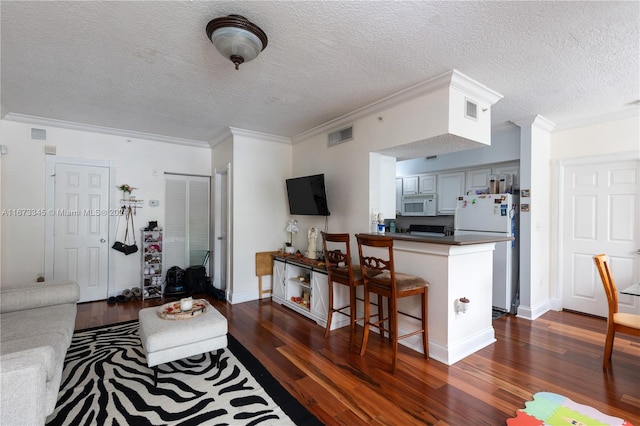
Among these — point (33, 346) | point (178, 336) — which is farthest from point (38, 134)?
point (178, 336)

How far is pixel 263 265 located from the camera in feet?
15.3

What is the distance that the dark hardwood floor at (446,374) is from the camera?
201 cm

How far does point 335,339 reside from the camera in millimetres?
3139

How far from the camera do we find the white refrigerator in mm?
3965

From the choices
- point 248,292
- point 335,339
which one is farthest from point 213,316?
point 248,292

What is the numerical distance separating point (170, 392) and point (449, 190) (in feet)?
16.1

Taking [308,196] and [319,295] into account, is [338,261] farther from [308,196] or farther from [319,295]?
[308,196]

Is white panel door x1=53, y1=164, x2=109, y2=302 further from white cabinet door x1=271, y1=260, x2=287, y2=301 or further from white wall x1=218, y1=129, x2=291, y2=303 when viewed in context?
white cabinet door x1=271, y1=260, x2=287, y2=301

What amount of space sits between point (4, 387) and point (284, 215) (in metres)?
3.80

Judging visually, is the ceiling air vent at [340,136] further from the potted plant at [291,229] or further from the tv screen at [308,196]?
the potted plant at [291,229]

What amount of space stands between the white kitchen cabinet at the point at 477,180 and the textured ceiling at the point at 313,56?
1.20 meters

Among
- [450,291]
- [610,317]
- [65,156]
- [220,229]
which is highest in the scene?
[65,156]

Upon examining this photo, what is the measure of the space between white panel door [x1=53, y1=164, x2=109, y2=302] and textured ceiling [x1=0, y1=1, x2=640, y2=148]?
3.19 ft

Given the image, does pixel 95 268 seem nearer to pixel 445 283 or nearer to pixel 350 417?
pixel 350 417
